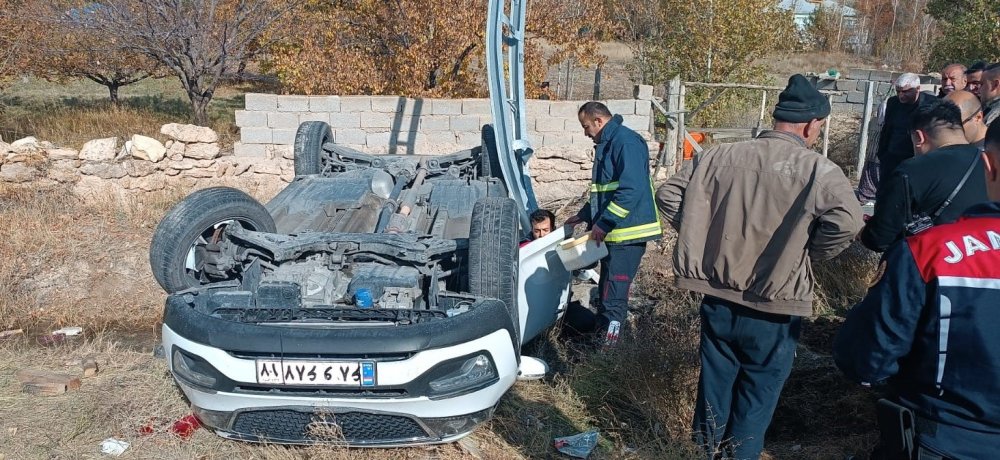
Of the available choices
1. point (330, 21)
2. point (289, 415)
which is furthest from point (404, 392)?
point (330, 21)

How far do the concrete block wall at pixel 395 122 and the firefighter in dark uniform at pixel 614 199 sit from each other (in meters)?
4.54

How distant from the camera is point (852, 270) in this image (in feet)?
18.6

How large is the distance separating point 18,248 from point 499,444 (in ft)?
16.8

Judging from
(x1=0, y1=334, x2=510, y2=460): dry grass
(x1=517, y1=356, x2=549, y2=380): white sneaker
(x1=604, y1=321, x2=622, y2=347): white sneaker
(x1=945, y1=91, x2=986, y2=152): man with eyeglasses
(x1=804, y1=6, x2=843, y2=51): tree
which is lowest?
(x1=0, y1=334, x2=510, y2=460): dry grass

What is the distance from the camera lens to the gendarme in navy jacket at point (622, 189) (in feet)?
14.9

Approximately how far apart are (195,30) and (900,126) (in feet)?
30.5

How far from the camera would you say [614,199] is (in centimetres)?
457

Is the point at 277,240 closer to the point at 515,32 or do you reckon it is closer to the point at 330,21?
the point at 515,32

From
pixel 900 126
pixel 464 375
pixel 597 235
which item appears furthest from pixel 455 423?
pixel 900 126

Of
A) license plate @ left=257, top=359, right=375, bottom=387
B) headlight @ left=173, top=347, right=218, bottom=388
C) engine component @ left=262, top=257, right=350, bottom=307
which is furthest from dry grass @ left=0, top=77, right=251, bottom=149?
license plate @ left=257, top=359, right=375, bottom=387

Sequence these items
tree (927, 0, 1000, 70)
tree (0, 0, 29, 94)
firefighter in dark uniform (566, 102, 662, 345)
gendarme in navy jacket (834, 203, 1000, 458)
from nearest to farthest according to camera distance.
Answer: gendarme in navy jacket (834, 203, 1000, 458) → firefighter in dark uniform (566, 102, 662, 345) → tree (0, 0, 29, 94) → tree (927, 0, 1000, 70)

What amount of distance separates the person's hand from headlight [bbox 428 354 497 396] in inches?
55.7

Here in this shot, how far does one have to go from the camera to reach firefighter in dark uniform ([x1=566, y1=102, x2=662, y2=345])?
4629mm

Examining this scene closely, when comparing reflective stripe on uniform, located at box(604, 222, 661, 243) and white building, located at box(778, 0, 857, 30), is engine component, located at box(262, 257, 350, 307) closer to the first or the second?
reflective stripe on uniform, located at box(604, 222, 661, 243)
